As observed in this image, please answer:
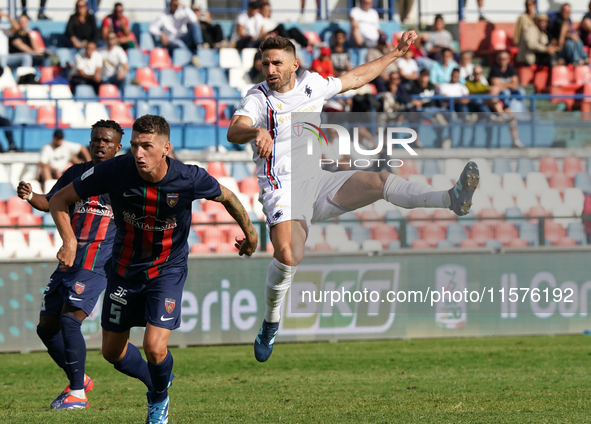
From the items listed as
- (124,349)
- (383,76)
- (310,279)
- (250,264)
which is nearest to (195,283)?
(250,264)

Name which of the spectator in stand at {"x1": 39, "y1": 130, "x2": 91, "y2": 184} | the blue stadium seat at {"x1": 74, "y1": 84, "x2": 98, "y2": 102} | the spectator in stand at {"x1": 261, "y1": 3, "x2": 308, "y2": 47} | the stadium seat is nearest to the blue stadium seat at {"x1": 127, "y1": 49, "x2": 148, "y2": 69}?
the stadium seat

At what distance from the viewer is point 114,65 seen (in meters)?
15.1

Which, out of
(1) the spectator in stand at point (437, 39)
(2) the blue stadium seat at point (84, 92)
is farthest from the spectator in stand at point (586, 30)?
(2) the blue stadium seat at point (84, 92)

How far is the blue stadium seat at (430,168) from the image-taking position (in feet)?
36.7

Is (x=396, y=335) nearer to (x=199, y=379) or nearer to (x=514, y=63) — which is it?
(x=199, y=379)

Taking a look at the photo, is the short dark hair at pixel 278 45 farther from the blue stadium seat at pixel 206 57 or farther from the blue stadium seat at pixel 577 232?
the blue stadium seat at pixel 206 57

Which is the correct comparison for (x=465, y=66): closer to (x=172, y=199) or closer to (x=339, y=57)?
(x=339, y=57)

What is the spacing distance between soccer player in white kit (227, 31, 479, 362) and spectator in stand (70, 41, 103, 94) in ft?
29.7

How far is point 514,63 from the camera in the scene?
17.6 meters

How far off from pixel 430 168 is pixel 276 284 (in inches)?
213

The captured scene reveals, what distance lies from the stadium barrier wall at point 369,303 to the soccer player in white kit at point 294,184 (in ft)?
14.3

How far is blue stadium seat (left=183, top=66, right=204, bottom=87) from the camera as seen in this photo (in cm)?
1584

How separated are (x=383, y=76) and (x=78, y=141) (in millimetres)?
5443

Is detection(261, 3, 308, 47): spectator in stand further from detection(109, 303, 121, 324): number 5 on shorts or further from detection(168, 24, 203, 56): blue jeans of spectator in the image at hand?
detection(109, 303, 121, 324): number 5 on shorts
